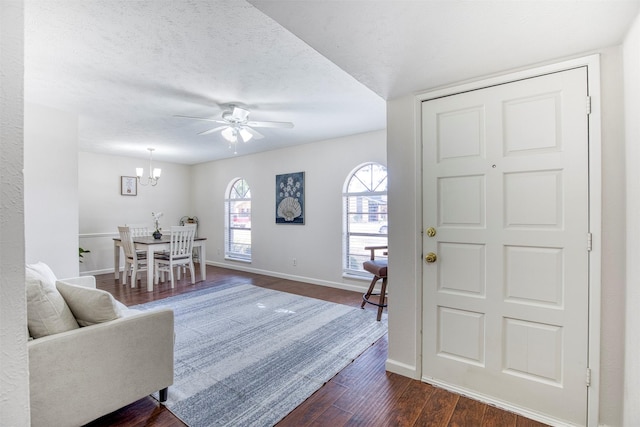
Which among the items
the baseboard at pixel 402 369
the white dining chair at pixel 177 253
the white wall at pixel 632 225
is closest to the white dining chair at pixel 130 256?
the white dining chair at pixel 177 253

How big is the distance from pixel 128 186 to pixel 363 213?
15.9 feet

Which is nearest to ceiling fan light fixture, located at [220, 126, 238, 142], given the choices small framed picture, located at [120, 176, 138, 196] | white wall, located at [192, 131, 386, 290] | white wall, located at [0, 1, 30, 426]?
white wall, located at [192, 131, 386, 290]

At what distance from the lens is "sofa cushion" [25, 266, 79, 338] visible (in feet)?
4.72

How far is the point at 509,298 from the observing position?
1.81 meters

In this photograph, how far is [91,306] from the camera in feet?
5.25

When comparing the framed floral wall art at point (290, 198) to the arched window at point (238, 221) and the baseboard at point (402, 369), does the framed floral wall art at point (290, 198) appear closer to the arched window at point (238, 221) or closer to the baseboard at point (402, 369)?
the arched window at point (238, 221)

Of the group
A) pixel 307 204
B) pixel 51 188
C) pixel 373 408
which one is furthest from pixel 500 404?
pixel 51 188

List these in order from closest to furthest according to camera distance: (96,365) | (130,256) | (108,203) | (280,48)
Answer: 1. (96,365)
2. (280,48)
3. (130,256)
4. (108,203)

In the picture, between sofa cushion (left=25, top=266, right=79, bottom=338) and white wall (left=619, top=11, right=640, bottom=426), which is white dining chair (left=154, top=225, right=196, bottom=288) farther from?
white wall (left=619, top=11, right=640, bottom=426)

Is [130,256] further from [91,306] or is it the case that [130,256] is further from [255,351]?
[91,306]

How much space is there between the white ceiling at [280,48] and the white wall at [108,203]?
9.20ft

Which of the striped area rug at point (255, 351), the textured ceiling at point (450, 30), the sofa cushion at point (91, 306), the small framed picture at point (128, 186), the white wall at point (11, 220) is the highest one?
the textured ceiling at point (450, 30)

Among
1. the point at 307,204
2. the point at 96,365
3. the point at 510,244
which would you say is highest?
the point at 307,204

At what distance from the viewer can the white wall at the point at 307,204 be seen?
4.57 metres
